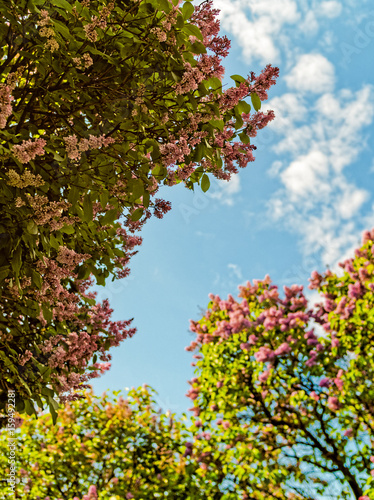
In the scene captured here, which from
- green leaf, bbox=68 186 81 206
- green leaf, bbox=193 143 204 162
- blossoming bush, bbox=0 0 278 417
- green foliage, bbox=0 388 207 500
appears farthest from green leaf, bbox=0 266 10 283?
green foliage, bbox=0 388 207 500

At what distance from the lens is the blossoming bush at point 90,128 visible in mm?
3354

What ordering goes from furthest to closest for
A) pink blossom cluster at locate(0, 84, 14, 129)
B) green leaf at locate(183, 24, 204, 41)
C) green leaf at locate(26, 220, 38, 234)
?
green leaf at locate(183, 24, 204, 41) < green leaf at locate(26, 220, 38, 234) < pink blossom cluster at locate(0, 84, 14, 129)

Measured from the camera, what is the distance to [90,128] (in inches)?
164

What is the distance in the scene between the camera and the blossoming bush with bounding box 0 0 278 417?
3.35m

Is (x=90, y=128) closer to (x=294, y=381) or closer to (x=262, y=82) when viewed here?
(x=262, y=82)

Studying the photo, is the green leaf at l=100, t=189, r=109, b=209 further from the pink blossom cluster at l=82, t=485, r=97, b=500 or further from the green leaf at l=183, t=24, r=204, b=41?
the pink blossom cluster at l=82, t=485, r=97, b=500

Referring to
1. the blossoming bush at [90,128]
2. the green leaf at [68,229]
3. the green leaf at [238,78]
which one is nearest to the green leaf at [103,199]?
the blossoming bush at [90,128]

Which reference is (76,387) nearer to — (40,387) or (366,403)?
(40,387)

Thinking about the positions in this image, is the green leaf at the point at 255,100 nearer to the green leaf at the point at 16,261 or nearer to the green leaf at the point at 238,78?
the green leaf at the point at 238,78

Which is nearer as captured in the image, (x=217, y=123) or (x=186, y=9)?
(x=186, y=9)

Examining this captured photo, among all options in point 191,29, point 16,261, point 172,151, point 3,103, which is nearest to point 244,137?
point 172,151

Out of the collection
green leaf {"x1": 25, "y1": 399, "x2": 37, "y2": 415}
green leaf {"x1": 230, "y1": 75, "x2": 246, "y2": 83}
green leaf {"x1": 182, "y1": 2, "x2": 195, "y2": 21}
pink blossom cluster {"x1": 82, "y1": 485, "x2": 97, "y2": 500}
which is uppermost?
green leaf {"x1": 230, "y1": 75, "x2": 246, "y2": 83}

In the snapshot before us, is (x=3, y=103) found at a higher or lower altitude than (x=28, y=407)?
higher

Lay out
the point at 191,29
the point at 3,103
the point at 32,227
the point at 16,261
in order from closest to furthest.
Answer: the point at 3,103
the point at 32,227
the point at 16,261
the point at 191,29
